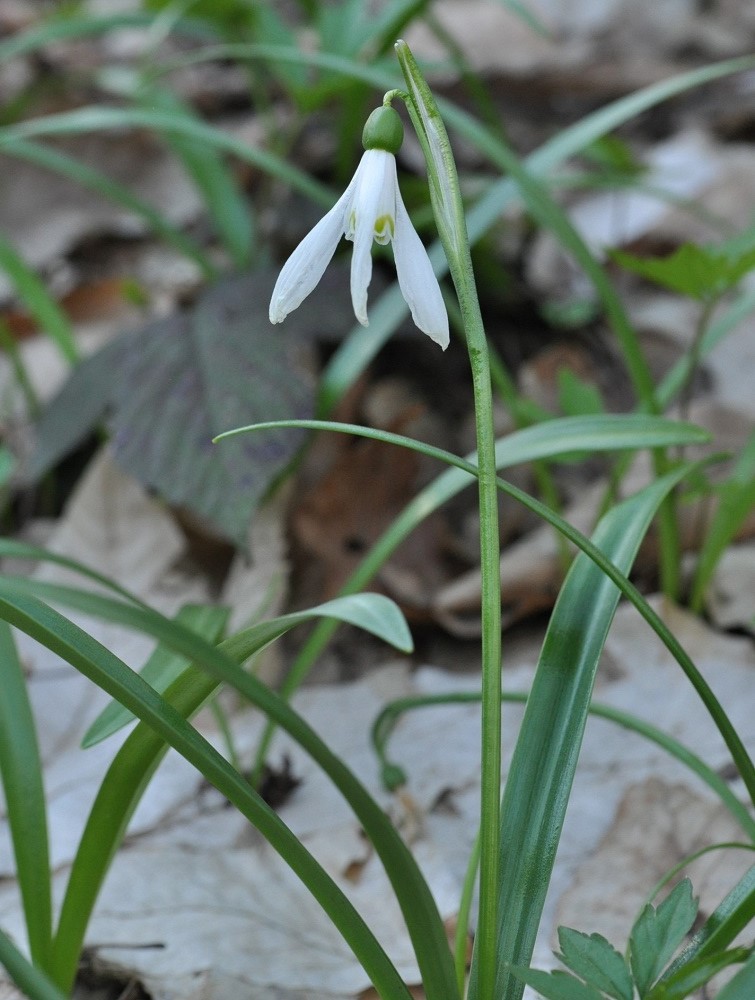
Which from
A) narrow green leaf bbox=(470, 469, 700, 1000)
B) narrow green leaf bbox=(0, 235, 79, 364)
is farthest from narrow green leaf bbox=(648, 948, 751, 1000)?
narrow green leaf bbox=(0, 235, 79, 364)

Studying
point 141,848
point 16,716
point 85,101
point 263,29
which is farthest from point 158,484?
point 85,101

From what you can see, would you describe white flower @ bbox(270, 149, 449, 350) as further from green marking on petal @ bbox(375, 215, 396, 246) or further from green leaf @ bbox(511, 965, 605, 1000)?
A: green leaf @ bbox(511, 965, 605, 1000)

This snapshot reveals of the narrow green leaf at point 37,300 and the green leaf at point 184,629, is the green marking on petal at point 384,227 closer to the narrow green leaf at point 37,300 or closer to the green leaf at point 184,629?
the green leaf at point 184,629

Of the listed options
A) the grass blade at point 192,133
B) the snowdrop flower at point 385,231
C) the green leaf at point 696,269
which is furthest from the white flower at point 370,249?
the grass blade at point 192,133

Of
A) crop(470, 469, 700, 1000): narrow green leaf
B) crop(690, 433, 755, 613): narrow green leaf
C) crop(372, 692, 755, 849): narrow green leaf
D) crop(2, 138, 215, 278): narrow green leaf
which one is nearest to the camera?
crop(470, 469, 700, 1000): narrow green leaf

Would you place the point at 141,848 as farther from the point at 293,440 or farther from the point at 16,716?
the point at 293,440

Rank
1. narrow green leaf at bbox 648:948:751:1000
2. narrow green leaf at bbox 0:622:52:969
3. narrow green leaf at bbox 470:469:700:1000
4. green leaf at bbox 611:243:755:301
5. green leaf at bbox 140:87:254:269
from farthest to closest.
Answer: green leaf at bbox 140:87:254:269
green leaf at bbox 611:243:755:301
narrow green leaf at bbox 0:622:52:969
narrow green leaf at bbox 470:469:700:1000
narrow green leaf at bbox 648:948:751:1000
